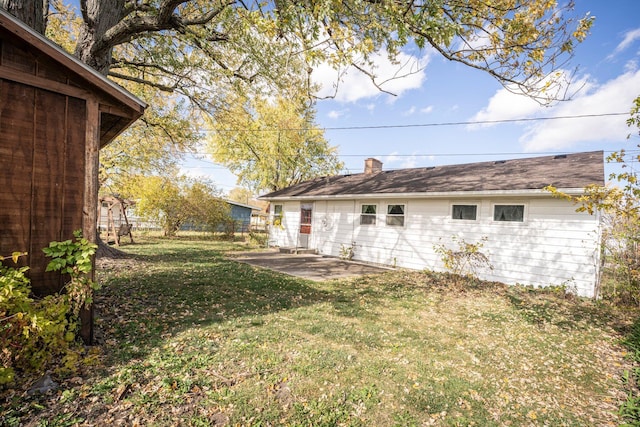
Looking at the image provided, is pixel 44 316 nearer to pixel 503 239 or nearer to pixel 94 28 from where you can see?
pixel 94 28

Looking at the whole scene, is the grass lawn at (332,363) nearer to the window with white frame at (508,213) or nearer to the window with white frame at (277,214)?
the window with white frame at (508,213)

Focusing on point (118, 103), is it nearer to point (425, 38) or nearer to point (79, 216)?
point (79, 216)

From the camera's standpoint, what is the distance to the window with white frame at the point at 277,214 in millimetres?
17312

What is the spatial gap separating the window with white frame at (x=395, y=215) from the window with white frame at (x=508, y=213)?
10.8 feet

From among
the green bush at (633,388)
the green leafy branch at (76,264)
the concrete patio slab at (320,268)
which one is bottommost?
the concrete patio slab at (320,268)

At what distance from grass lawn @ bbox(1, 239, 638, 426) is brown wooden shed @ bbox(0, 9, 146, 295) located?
1446mm

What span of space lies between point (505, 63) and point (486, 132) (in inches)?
425

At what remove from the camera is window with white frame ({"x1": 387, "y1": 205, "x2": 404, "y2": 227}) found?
11.7 meters

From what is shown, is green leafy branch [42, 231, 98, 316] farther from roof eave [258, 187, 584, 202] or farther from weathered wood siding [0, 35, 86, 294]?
roof eave [258, 187, 584, 202]

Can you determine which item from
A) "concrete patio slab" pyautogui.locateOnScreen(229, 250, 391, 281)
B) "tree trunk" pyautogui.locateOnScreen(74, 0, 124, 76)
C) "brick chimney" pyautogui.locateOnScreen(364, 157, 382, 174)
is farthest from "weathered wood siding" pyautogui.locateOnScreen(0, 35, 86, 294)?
"brick chimney" pyautogui.locateOnScreen(364, 157, 382, 174)

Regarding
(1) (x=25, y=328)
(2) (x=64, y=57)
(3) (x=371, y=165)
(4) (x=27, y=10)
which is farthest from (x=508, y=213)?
(4) (x=27, y=10)

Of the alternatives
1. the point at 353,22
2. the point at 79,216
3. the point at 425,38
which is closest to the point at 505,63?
the point at 425,38

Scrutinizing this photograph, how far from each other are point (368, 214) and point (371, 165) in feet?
14.9

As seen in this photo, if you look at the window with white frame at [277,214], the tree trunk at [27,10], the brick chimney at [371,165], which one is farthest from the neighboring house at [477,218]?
the tree trunk at [27,10]
